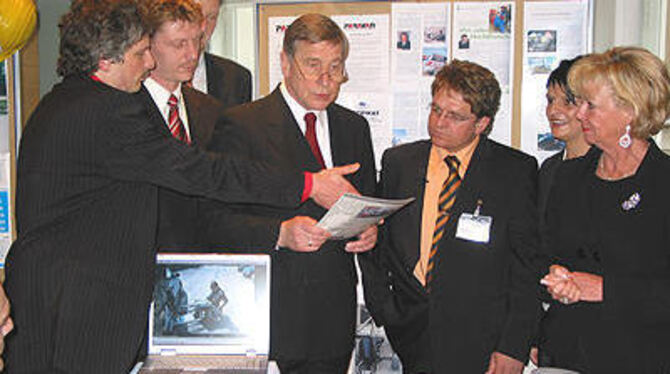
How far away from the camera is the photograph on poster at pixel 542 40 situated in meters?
3.42

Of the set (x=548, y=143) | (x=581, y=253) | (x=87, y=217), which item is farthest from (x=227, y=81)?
(x=581, y=253)

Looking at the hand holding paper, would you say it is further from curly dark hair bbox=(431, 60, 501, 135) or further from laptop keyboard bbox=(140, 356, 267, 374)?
curly dark hair bbox=(431, 60, 501, 135)

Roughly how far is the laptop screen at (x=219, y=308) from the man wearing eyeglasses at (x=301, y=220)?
253mm

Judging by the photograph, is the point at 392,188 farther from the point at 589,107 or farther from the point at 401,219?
the point at 589,107

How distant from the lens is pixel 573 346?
223 centimetres

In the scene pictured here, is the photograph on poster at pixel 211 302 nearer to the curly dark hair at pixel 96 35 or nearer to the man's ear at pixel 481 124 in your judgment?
the curly dark hair at pixel 96 35

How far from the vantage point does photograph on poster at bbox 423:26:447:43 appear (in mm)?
3523

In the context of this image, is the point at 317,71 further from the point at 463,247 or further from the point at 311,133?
the point at 463,247

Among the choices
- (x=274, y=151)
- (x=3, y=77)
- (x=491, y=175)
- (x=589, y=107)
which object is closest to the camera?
(x=589, y=107)

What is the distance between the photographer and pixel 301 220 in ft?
7.55

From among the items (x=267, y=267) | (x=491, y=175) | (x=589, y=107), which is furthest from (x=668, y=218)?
(x=267, y=267)

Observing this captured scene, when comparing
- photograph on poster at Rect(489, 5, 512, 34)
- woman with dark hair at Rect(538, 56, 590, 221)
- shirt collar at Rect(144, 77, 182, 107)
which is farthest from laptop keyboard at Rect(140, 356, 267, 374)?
photograph on poster at Rect(489, 5, 512, 34)

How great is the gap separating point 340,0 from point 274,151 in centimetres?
152

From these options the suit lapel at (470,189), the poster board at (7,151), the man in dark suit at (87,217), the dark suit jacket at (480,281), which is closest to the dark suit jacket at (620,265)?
the dark suit jacket at (480,281)
